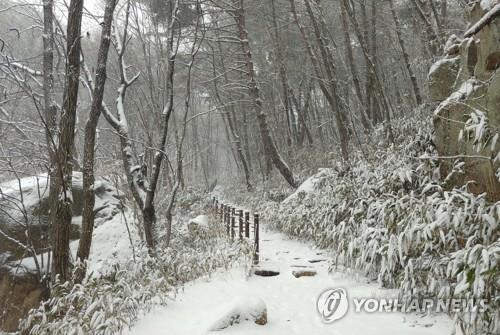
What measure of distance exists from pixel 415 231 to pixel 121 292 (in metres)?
3.84

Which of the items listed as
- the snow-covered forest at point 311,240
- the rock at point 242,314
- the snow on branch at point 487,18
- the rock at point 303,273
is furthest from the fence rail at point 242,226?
the snow on branch at point 487,18

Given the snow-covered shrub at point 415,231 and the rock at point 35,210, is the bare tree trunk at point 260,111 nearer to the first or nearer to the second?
the snow-covered shrub at point 415,231

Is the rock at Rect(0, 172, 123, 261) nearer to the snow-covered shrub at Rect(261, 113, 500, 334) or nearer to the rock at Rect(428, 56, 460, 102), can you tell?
the snow-covered shrub at Rect(261, 113, 500, 334)

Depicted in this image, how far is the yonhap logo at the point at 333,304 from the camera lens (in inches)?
159

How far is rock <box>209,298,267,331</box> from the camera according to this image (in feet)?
12.9

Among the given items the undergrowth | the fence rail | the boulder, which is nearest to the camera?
the undergrowth

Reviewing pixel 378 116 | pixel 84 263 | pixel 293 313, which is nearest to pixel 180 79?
pixel 378 116

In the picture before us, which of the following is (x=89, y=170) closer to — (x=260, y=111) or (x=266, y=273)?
(x=266, y=273)

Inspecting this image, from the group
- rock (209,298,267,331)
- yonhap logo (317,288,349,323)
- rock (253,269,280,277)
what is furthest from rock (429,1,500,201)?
rock (253,269,280,277)

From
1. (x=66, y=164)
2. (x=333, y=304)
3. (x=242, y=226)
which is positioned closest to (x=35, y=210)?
(x=66, y=164)

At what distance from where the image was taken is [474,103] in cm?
453

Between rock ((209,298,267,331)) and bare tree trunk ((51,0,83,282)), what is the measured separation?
2497 millimetres

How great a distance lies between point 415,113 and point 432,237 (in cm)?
677

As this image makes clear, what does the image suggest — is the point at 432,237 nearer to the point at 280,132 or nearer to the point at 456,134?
the point at 456,134
